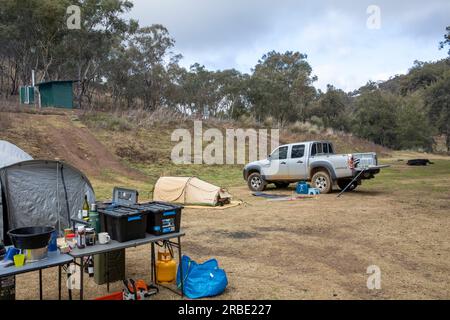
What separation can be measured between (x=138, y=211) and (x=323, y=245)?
4.20 meters

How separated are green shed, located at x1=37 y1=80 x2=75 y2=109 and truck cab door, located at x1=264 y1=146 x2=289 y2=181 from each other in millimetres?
19450

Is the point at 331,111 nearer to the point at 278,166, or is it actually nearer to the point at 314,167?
the point at 278,166

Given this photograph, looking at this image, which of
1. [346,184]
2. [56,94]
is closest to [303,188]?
[346,184]

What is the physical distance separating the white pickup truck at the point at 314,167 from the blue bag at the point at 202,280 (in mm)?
9396

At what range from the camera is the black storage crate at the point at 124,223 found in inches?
184

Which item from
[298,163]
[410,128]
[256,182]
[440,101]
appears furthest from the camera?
[410,128]

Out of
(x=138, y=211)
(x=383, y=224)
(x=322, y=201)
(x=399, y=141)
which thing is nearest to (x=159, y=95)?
(x=399, y=141)

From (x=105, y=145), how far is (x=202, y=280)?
1917 centimetres

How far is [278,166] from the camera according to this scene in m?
15.6

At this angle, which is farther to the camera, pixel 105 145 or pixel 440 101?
pixel 440 101

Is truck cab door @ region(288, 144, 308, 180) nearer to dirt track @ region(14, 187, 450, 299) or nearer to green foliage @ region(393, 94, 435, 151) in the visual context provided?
dirt track @ region(14, 187, 450, 299)

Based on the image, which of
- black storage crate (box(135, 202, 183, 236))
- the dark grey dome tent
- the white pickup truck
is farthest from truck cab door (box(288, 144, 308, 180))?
black storage crate (box(135, 202, 183, 236))

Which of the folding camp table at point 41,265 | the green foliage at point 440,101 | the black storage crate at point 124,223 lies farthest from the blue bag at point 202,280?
the green foliage at point 440,101
